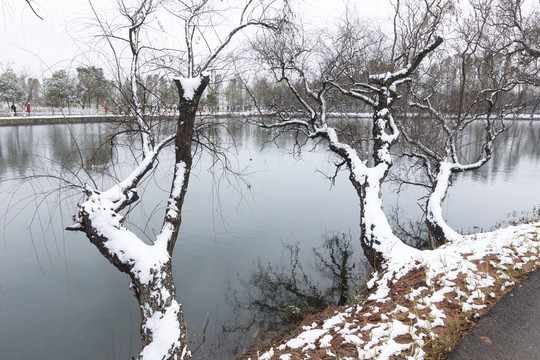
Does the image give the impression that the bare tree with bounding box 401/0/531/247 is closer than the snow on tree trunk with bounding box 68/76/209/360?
No

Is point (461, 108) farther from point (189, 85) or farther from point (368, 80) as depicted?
point (189, 85)

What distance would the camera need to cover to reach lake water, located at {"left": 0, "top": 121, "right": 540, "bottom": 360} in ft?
21.3

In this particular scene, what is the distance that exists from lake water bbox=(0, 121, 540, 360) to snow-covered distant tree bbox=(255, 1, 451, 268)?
224 cm

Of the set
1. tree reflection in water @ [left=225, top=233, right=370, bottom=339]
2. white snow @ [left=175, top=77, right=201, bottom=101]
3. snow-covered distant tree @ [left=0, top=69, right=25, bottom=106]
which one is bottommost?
tree reflection in water @ [left=225, top=233, right=370, bottom=339]

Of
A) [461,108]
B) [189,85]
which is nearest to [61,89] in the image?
[189,85]

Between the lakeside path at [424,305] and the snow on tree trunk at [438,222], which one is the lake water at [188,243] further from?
the snow on tree trunk at [438,222]

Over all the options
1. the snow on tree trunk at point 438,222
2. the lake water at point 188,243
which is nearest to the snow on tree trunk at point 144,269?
the lake water at point 188,243

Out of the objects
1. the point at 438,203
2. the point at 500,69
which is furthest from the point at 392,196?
the point at 438,203

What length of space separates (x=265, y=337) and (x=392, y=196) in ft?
35.2

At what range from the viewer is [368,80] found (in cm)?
888

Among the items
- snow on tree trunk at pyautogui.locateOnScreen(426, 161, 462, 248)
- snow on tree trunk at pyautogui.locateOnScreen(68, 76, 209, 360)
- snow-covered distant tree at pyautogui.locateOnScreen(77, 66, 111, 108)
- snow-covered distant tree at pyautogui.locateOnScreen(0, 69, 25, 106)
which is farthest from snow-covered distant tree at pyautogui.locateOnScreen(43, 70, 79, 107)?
snow-covered distant tree at pyautogui.locateOnScreen(0, 69, 25, 106)

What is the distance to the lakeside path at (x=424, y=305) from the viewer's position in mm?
3002

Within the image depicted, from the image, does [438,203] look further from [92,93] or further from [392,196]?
[392,196]

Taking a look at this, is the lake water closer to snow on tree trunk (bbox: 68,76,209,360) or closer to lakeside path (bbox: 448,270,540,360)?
snow on tree trunk (bbox: 68,76,209,360)
